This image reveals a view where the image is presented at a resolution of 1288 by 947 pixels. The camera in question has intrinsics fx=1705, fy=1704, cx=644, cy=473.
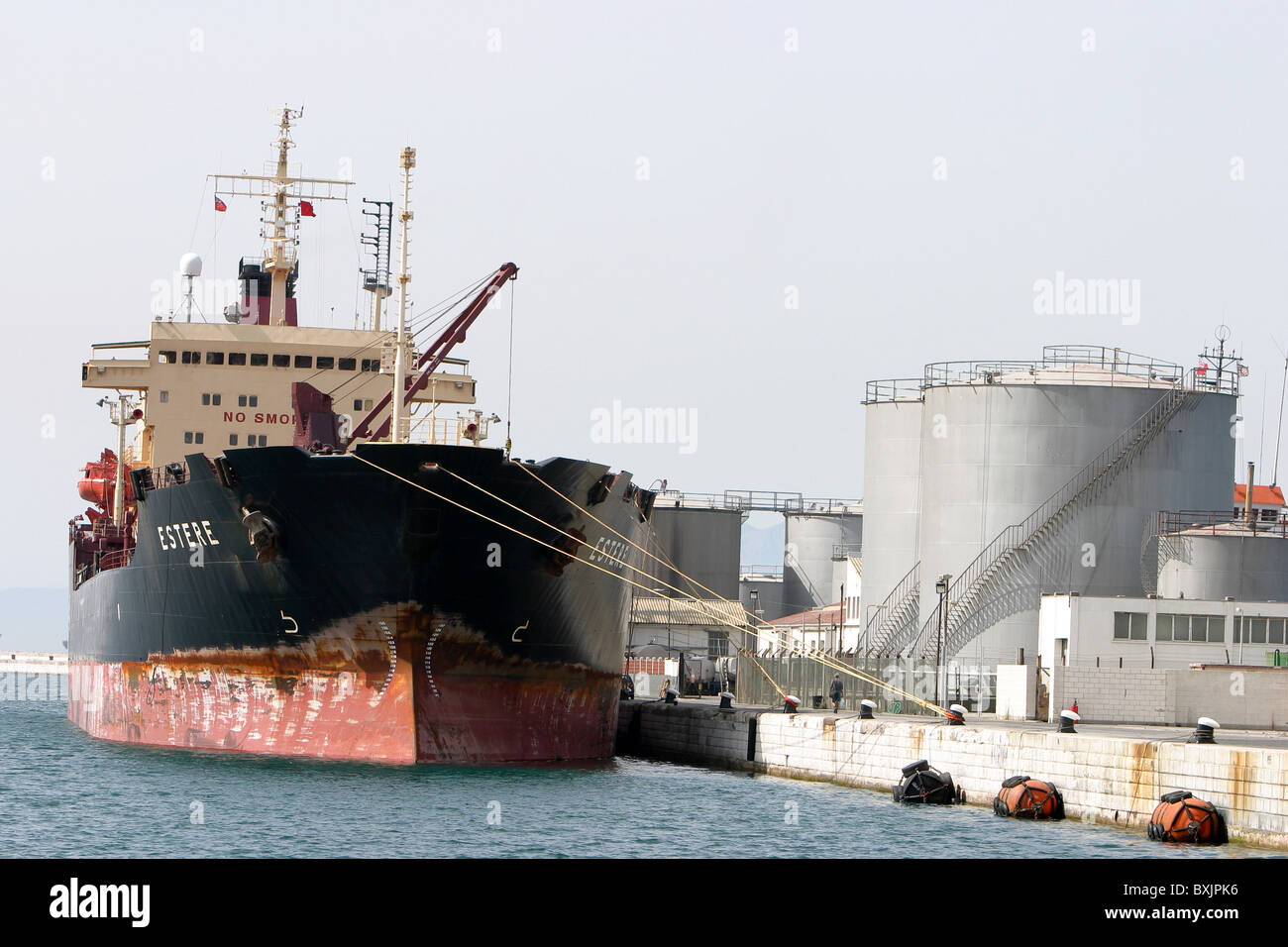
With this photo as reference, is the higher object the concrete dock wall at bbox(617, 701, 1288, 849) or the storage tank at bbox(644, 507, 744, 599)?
the storage tank at bbox(644, 507, 744, 599)

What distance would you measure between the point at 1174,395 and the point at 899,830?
67.2 ft

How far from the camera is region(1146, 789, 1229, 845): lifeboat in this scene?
1958 cm

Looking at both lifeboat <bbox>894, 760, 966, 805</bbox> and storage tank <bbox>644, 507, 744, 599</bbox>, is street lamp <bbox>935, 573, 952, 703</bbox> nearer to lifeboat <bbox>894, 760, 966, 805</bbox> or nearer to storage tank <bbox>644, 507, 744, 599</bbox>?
lifeboat <bbox>894, 760, 966, 805</bbox>

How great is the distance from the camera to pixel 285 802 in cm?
2262

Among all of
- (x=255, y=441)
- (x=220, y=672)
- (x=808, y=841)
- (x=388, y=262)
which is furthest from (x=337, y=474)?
(x=388, y=262)

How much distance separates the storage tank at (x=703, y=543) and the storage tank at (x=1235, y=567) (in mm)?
19919

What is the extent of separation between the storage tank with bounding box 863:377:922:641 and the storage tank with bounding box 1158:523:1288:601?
7.82 meters

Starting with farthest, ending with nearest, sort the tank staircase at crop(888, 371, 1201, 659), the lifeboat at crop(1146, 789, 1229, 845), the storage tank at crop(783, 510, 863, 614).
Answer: the storage tank at crop(783, 510, 863, 614) → the tank staircase at crop(888, 371, 1201, 659) → the lifeboat at crop(1146, 789, 1229, 845)

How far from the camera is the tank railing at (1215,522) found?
36.5 m

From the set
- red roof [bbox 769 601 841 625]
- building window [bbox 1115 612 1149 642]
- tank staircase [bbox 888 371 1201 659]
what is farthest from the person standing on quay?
red roof [bbox 769 601 841 625]

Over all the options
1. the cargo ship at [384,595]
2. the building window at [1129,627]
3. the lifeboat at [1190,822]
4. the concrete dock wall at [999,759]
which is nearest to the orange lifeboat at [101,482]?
the cargo ship at [384,595]

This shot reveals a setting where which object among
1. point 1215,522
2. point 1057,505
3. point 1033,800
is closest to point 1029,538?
point 1057,505

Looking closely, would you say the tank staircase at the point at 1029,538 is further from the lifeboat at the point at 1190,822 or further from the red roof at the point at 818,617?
the lifeboat at the point at 1190,822
